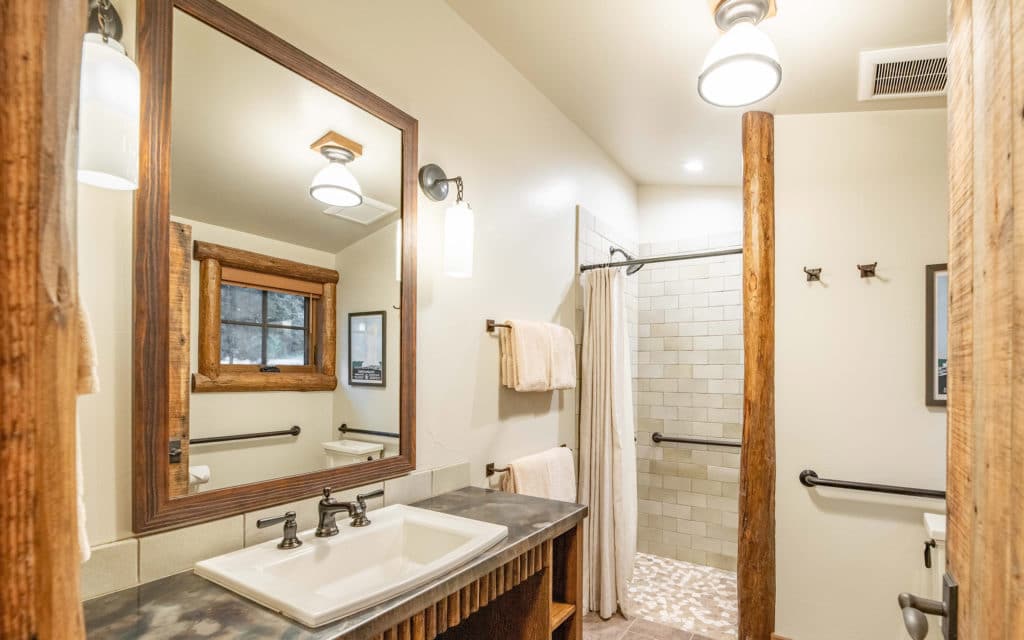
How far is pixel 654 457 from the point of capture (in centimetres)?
379

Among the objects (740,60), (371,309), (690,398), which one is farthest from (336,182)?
(690,398)

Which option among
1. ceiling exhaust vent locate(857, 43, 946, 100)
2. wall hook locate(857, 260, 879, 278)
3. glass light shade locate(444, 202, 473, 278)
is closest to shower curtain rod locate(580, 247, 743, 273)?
wall hook locate(857, 260, 879, 278)

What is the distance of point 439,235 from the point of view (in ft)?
6.42

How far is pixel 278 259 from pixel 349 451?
606 mm

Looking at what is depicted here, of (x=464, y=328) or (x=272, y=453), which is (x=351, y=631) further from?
(x=464, y=328)

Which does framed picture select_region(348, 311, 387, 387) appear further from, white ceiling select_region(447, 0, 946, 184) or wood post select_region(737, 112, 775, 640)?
wood post select_region(737, 112, 775, 640)

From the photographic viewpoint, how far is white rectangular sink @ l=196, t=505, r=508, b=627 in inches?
38.9

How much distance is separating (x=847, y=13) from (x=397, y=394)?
2109mm

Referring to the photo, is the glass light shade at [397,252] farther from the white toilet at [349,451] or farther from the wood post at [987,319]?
the wood post at [987,319]

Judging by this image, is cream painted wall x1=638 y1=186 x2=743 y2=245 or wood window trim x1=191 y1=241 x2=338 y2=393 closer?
wood window trim x1=191 y1=241 x2=338 y2=393

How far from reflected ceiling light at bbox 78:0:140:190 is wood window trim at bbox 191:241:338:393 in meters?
0.25

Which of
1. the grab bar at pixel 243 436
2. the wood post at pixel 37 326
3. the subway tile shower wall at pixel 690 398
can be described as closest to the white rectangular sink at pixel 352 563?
the grab bar at pixel 243 436

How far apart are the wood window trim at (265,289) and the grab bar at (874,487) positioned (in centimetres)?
207

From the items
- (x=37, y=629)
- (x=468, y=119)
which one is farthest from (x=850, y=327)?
(x=37, y=629)
